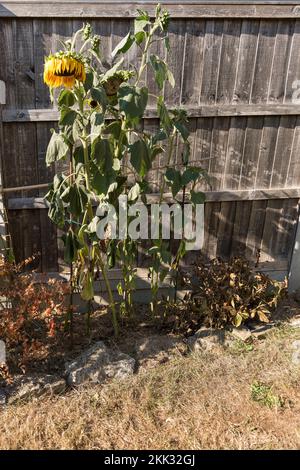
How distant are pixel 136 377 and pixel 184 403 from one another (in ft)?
1.18

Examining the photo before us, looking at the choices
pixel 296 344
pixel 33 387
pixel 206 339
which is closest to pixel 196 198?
pixel 206 339

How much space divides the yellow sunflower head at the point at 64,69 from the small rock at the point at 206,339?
1940mm

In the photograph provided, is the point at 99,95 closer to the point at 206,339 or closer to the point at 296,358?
the point at 206,339

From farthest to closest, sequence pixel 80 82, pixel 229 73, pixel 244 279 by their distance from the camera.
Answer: pixel 244 279 < pixel 229 73 < pixel 80 82

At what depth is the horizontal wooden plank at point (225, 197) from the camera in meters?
3.41

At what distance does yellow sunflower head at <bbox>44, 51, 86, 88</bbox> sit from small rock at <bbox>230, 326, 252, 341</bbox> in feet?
6.85

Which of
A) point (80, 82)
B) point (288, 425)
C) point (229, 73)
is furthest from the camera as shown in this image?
point (229, 73)

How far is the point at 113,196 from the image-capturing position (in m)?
2.97

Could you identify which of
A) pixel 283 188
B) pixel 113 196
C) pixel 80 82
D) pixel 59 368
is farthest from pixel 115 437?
pixel 283 188

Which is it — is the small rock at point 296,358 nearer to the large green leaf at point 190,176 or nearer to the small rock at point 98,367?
the small rock at point 98,367

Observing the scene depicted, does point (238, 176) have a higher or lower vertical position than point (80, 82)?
lower

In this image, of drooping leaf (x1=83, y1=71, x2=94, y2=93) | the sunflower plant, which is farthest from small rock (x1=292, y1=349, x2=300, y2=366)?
drooping leaf (x1=83, y1=71, x2=94, y2=93)

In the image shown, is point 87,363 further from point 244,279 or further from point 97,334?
point 244,279

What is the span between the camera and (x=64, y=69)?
2.33 m
